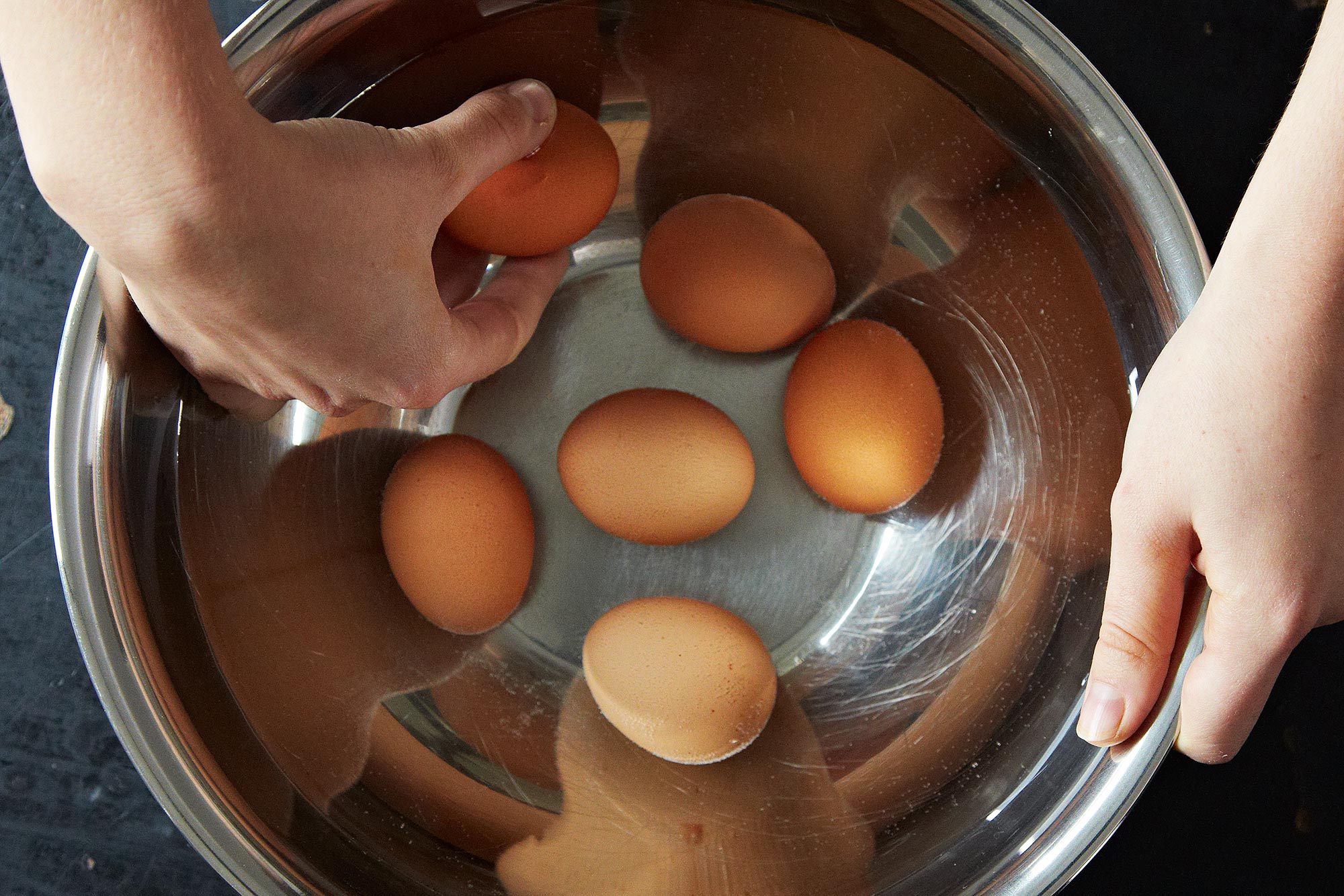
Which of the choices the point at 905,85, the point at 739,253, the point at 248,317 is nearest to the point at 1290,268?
the point at 905,85

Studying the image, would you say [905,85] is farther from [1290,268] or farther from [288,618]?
[288,618]

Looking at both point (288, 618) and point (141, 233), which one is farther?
point (288, 618)

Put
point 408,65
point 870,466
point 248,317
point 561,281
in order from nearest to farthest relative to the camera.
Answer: point 248,317
point 408,65
point 870,466
point 561,281

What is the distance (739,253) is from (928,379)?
23cm

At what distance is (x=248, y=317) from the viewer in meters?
0.55

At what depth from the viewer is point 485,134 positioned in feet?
2.26

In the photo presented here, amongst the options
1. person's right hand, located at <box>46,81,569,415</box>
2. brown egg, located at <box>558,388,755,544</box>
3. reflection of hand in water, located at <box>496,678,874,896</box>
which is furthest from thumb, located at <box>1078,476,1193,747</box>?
person's right hand, located at <box>46,81,569,415</box>

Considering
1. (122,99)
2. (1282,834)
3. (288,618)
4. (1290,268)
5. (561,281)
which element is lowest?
Result: (1282,834)

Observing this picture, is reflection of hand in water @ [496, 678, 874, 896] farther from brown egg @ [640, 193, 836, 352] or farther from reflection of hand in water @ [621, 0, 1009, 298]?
reflection of hand in water @ [621, 0, 1009, 298]

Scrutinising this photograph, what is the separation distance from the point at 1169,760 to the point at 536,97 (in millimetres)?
874

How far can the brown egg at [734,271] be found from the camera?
2.98ft

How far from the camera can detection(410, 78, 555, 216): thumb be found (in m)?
0.64

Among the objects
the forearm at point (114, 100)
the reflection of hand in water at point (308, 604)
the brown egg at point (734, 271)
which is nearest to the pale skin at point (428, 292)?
the forearm at point (114, 100)

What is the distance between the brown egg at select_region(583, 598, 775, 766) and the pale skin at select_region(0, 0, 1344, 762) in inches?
12.2
